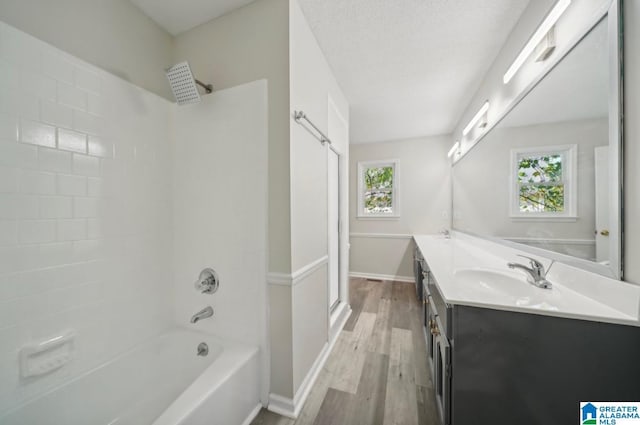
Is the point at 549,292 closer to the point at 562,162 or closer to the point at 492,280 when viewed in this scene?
the point at 492,280

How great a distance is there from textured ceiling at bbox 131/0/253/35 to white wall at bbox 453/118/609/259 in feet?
6.52

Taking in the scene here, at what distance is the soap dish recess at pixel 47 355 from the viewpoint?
0.98 metres

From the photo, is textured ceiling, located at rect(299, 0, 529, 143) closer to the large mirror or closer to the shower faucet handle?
the large mirror

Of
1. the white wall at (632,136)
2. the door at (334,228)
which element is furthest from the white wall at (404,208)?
the white wall at (632,136)

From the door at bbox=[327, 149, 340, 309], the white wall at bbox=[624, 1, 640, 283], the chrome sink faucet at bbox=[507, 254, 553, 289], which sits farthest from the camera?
the door at bbox=[327, 149, 340, 309]

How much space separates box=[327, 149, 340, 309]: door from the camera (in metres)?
2.30

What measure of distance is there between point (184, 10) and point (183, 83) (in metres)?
0.56

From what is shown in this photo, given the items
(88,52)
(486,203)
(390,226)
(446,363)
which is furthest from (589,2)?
(390,226)

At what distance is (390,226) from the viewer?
4031 mm

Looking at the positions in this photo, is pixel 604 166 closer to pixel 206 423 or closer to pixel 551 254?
pixel 551 254

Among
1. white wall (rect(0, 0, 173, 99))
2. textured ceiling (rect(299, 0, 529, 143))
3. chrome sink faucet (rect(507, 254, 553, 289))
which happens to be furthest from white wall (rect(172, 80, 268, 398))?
chrome sink faucet (rect(507, 254, 553, 289))

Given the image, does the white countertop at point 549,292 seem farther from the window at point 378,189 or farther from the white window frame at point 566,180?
the window at point 378,189

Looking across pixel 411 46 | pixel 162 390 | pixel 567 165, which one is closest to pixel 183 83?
pixel 411 46

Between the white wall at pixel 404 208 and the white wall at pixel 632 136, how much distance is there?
3024 millimetres
